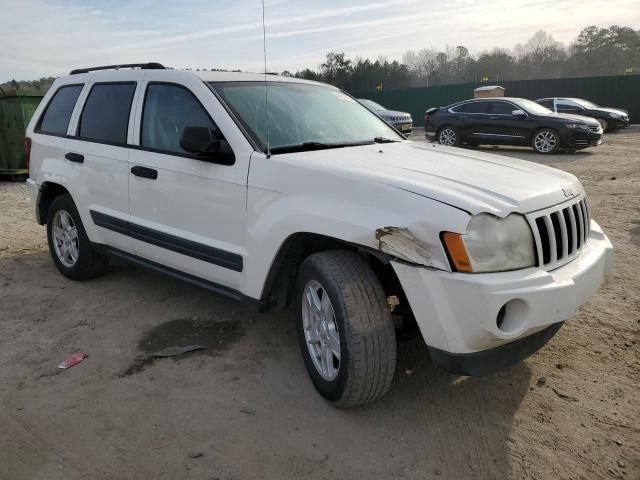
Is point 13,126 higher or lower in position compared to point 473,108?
lower

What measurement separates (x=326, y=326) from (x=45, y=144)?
3.55 meters

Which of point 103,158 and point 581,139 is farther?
point 581,139

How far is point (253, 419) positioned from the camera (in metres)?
2.92

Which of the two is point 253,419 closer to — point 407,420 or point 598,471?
point 407,420

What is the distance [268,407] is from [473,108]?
14.0 meters

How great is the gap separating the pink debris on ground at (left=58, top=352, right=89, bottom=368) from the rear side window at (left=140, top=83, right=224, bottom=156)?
58.2 inches

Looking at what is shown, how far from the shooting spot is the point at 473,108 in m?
15.5

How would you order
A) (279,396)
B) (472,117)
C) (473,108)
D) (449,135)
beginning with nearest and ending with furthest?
(279,396) < (472,117) < (473,108) < (449,135)

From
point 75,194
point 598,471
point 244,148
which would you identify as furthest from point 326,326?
point 75,194

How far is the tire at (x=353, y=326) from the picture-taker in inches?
105

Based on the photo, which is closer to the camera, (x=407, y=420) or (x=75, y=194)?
(x=407, y=420)

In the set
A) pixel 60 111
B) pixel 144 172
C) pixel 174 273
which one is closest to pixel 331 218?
pixel 174 273

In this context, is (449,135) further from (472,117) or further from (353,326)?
(353,326)

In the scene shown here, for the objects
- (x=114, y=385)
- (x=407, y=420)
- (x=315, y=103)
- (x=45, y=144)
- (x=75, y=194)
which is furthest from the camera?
(x=45, y=144)
